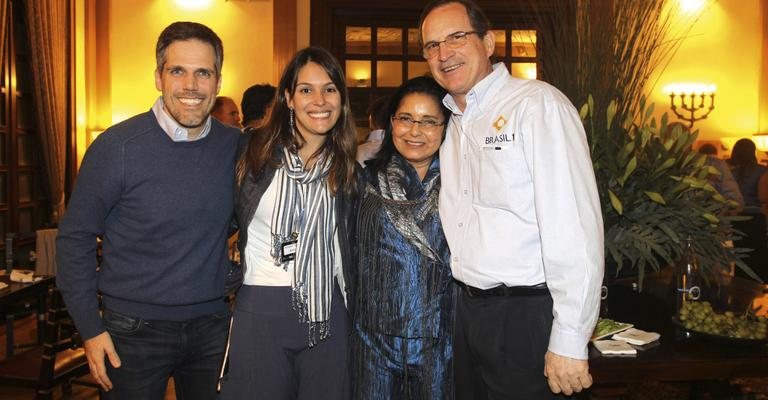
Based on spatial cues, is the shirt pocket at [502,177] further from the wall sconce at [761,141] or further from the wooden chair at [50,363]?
the wall sconce at [761,141]

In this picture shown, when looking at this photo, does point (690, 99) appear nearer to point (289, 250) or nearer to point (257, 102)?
point (257, 102)

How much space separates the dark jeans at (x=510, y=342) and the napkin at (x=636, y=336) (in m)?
0.50

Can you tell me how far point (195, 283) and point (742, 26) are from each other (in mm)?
8395

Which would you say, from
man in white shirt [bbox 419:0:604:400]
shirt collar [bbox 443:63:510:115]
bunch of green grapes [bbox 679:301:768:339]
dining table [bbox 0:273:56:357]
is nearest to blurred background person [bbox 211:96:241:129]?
dining table [bbox 0:273:56:357]

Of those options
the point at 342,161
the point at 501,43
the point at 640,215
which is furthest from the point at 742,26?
the point at 342,161

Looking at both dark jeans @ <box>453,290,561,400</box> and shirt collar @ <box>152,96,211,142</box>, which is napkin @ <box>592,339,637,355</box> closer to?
dark jeans @ <box>453,290,561,400</box>

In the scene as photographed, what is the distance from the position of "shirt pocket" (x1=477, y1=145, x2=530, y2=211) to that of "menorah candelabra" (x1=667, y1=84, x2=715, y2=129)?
22.8 ft

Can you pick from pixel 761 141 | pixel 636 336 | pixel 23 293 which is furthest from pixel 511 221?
pixel 761 141

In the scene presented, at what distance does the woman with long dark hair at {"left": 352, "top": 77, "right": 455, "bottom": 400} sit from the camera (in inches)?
91.3

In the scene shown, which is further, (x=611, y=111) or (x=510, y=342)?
(x=611, y=111)

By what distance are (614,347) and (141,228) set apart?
5.22ft

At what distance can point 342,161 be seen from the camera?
91.7 inches

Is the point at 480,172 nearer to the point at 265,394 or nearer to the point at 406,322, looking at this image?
the point at 406,322

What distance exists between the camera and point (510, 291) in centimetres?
197
